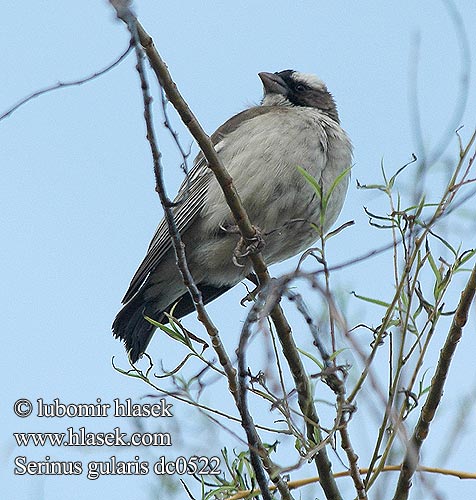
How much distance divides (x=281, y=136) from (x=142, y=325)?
1.21 meters

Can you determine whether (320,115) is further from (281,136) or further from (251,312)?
(251,312)

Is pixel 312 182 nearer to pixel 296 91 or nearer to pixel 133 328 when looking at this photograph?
pixel 133 328

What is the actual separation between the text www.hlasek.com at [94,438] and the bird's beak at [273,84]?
2.53 meters

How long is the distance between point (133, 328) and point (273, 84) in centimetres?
174

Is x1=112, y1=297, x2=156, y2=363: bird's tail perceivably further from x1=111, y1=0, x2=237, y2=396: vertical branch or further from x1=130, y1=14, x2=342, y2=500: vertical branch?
x1=111, y1=0, x2=237, y2=396: vertical branch

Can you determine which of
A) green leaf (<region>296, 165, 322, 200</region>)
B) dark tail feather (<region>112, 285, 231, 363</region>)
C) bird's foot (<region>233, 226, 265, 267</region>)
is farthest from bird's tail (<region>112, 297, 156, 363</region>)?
green leaf (<region>296, 165, 322, 200</region>)

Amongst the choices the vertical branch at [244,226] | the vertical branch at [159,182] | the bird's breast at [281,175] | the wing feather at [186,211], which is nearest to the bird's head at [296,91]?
the wing feather at [186,211]

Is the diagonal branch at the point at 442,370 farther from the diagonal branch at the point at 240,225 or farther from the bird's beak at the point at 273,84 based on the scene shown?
the bird's beak at the point at 273,84

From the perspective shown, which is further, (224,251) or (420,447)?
(224,251)

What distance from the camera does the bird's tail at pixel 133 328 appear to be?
14.8 feet

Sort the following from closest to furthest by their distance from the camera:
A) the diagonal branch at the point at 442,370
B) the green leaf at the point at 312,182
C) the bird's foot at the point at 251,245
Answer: the diagonal branch at the point at 442,370
the green leaf at the point at 312,182
the bird's foot at the point at 251,245

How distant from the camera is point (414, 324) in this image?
219cm

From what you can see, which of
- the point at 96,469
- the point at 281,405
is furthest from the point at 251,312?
the point at 96,469

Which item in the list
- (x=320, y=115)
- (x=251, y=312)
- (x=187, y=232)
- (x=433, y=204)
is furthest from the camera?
(x=320, y=115)
